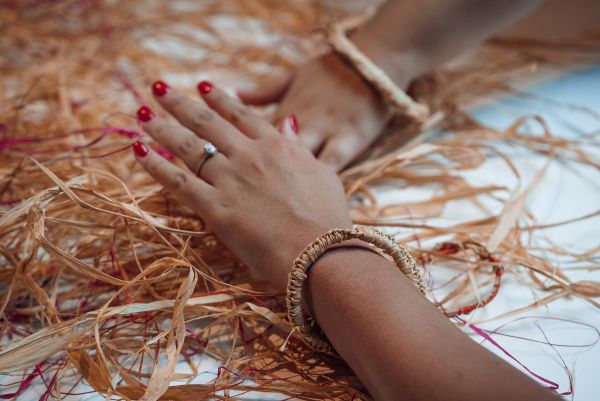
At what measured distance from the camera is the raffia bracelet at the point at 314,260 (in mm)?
546

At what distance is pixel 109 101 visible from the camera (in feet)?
3.28

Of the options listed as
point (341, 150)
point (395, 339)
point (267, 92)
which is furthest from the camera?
point (267, 92)

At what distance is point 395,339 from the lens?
466 mm

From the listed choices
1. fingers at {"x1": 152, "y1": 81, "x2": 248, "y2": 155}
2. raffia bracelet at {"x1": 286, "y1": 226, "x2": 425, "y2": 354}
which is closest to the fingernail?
fingers at {"x1": 152, "y1": 81, "x2": 248, "y2": 155}

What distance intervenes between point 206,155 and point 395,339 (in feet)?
1.11

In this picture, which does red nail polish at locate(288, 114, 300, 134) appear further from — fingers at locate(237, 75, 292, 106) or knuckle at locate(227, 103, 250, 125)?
fingers at locate(237, 75, 292, 106)

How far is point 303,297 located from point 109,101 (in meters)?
0.61

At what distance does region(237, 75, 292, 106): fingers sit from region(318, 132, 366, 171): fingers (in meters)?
0.16

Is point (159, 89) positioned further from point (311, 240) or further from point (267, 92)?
point (311, 240)

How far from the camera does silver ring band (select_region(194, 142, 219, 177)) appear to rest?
2.28 ft

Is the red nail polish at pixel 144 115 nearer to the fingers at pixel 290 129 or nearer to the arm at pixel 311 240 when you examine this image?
the arm at pixel 311 240

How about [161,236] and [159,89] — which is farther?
[159,89]

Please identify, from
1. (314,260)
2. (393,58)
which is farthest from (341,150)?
(314,260)

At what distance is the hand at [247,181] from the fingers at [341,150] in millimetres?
106
